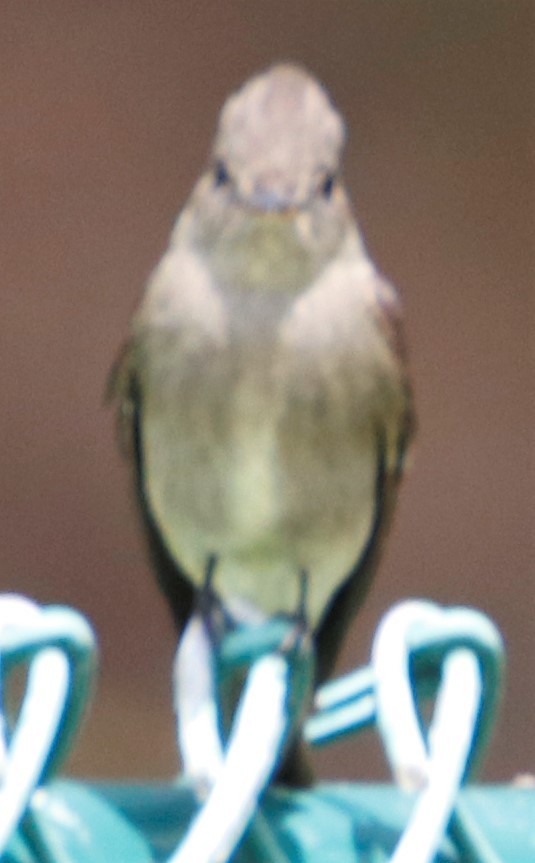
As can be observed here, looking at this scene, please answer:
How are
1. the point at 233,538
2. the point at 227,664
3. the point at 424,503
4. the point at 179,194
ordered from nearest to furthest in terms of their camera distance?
1. the point at 227,664
2. the point at 233,538
3. the point at 179,194
4. the point at 424,503

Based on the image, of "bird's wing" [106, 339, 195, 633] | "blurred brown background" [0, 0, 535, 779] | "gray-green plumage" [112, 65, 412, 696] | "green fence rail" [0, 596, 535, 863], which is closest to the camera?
"green fence rail" [0, 596, 535, 863]

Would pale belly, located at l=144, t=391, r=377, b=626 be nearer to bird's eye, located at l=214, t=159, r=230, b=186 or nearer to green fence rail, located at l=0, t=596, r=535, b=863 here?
bird's eye, located at l=214, t=159, r=230, b=186

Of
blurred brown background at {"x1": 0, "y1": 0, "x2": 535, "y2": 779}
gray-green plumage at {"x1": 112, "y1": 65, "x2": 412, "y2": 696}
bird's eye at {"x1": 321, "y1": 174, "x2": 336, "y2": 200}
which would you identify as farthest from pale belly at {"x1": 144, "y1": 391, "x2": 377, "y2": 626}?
blurred brown background at {"x1": 0, "y1": 0, "x2": 535, "y2": 779}

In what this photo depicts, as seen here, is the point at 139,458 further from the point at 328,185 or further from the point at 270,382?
the point at 328,185

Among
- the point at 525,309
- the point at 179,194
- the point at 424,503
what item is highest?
the point at 179,194

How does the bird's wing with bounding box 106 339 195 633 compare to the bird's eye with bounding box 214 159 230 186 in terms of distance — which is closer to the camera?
the bird's eye with bounding box 214 159 230 186

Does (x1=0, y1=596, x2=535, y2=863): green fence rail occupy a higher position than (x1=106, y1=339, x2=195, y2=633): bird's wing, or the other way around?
(x1=0, y1=596, x2=535, y2=863): green fence rail

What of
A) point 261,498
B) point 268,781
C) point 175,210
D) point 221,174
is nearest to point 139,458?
point 261,498

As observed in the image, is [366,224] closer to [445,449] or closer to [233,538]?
[445,449]

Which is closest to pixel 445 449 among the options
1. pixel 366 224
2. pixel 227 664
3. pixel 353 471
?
Result: pixel 366 224
